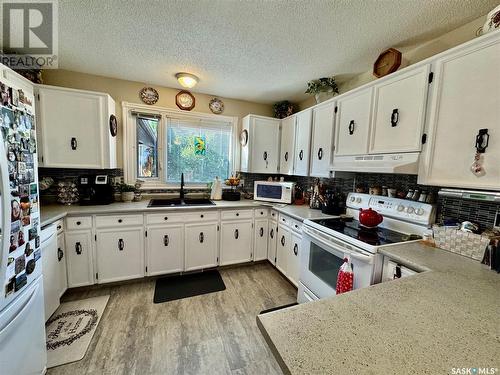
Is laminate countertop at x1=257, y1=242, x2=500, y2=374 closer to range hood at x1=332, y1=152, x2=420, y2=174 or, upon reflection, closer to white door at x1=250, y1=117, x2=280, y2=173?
range hood at x1=332, y1=152, x2=420, y2=174

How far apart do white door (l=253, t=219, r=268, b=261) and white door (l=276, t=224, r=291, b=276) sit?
260 mm

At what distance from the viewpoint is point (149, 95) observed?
9.14 feet

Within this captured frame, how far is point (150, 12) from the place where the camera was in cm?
148

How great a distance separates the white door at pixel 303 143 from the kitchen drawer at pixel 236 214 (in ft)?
2.79

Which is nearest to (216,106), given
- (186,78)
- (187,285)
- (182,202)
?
(186,78)

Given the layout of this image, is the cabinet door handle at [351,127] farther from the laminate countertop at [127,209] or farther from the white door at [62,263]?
the white door at [62,263]

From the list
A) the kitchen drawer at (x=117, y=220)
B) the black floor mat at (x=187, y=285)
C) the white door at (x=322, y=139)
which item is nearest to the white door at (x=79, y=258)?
the kitchen drawer at (x=117, y=220)

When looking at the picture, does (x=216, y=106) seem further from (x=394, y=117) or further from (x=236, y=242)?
(x=394, y=117)

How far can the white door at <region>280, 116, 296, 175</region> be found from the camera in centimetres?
293

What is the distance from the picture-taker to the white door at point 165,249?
7.90 ft

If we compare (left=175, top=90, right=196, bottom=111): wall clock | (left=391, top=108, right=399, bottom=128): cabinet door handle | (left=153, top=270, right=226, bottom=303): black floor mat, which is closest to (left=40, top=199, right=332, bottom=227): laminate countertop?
(left=153, top=270, right=226, bottom=303): black floor mat

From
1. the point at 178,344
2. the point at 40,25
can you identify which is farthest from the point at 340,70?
the point at 178,344

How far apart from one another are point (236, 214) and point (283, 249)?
73 cm

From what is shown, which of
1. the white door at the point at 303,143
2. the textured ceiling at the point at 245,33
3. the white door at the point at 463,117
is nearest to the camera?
the white door at the point at 463,117
